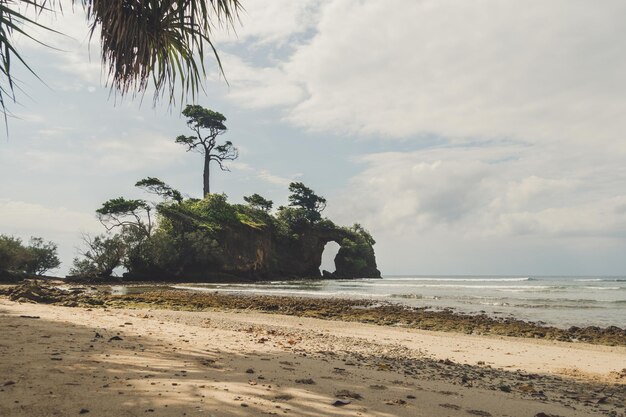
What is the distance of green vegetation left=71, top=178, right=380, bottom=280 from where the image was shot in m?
39.0

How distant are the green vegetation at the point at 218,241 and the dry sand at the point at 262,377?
33185mm

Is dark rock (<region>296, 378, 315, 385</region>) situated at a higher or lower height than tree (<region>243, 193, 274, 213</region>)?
lower

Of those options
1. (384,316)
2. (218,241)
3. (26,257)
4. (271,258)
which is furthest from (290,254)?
(384,316)

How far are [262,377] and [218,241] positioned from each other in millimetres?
43212

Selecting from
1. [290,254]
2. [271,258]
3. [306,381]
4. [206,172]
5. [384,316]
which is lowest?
[384,316]

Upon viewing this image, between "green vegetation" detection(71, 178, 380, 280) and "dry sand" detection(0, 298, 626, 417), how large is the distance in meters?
33.2

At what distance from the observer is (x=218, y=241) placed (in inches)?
1828

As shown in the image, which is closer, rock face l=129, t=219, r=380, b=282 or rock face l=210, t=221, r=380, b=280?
rock face l=129, t=219, r=380, b=282

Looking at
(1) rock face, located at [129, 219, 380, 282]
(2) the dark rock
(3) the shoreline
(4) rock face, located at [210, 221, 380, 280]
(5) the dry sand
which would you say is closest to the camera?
(5) the dry sand

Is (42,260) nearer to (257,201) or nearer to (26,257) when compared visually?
(26,257)

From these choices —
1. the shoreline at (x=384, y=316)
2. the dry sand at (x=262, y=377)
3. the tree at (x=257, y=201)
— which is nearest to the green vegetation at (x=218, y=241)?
the tree at (x=257, y=201)

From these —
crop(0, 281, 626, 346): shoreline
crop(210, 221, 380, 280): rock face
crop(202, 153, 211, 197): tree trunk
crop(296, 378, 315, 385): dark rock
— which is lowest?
crop(0, 281, 626, 346): shoreline

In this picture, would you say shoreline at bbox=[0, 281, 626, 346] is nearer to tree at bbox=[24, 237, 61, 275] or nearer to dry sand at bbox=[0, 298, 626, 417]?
dry sand at bbox=[0, 298, 626, 417]

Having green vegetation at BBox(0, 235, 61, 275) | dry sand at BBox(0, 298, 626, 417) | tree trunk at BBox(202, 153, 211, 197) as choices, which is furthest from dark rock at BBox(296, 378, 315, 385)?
tree trunk at BBox(202, 153, 211, 197)
